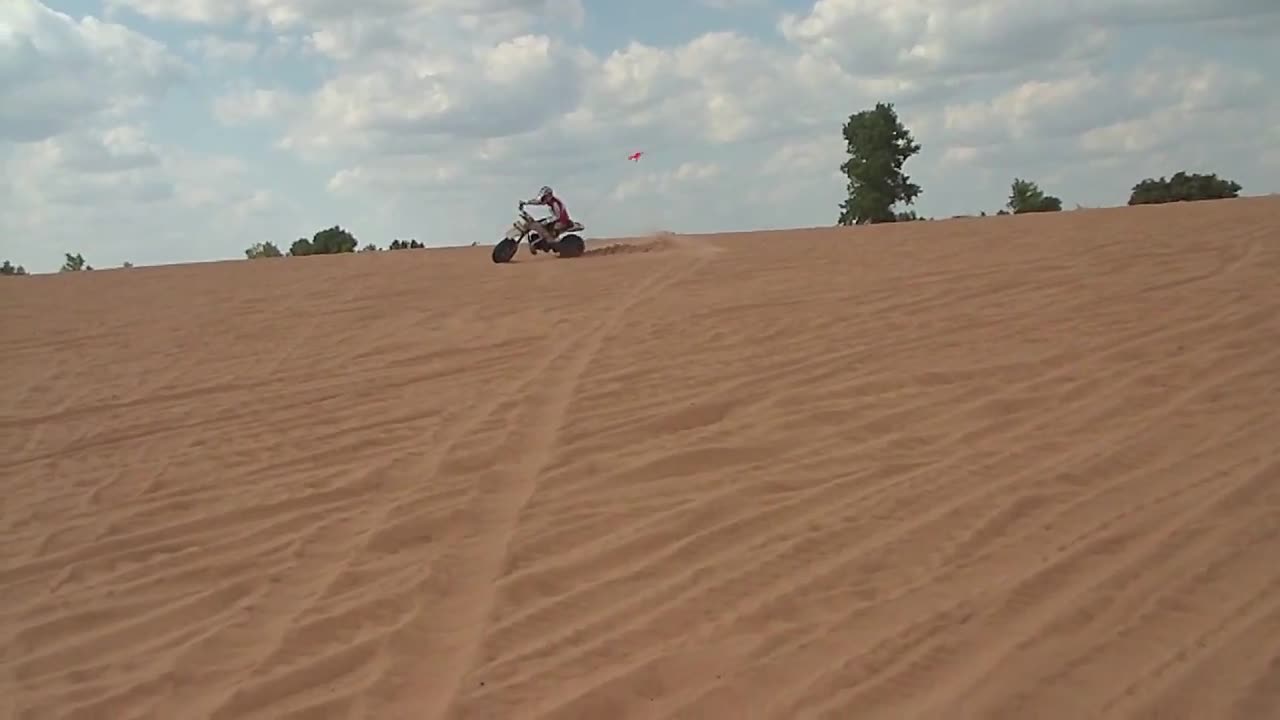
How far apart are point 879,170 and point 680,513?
1552 inches

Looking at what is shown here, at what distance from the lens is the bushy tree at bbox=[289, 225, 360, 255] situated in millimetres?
32375

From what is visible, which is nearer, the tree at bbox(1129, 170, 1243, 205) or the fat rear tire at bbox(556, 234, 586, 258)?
the fat rear tire at bbox(556, 234, 586, 258)

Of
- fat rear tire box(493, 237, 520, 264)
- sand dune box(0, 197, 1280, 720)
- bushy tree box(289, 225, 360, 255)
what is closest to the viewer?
sand dune box(0, 197, 1280, 720)

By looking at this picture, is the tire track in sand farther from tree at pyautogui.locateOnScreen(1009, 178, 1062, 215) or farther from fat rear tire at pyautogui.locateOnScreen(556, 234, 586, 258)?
tree at pyautogui.locateOnScreen(1009, 178, 1062, 215)

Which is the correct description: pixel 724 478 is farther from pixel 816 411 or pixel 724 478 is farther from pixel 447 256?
pixel 447 256

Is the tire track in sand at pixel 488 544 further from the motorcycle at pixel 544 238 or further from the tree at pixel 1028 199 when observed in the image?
the tree at pixel 1028 199

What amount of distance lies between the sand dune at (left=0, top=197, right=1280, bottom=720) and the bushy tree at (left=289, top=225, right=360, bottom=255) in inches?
925

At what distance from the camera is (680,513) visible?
4.63m

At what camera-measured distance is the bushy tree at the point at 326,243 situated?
32.4 meters

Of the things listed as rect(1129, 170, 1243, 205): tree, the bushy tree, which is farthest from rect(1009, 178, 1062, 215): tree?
the bushy tree

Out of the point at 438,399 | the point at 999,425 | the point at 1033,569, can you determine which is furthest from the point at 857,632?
the point at 438,399

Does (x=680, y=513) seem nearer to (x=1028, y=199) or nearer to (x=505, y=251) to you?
(x=505, y=251)

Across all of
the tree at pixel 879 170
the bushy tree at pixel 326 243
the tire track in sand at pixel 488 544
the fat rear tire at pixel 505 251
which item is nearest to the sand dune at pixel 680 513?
the tire track in sand at pixel 488 544

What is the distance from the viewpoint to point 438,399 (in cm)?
693
